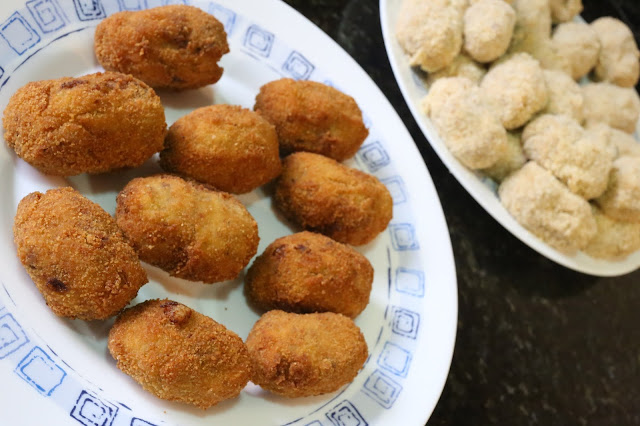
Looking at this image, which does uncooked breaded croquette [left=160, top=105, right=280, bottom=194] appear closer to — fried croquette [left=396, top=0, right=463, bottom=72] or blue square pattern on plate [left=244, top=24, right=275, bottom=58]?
blue square pattern on plate [left=244, top=24, right=275, bottom=58]

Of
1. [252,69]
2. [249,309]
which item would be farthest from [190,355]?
[252,69]

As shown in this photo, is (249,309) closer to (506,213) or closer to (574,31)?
(506,213)

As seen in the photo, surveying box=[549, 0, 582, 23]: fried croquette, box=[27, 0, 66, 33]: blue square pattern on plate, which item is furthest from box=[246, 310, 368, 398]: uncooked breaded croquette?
box=[549, 0, 582, 23]: fried croquette

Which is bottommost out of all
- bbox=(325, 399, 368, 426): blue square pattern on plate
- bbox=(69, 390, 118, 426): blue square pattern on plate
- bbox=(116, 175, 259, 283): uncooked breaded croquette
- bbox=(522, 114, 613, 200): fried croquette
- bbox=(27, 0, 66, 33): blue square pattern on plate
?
bbox=(522, 114, 613, 200): fried croquette

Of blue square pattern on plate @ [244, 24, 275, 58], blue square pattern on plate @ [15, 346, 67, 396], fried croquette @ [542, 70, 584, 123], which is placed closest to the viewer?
blue square pattern on plate @ [15, 346, 67, 396]

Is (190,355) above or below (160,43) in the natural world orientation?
below

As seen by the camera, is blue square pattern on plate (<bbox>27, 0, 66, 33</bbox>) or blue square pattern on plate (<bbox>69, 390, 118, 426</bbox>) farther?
blue square pattern on plate (<bbox>27, 0, 66, 33</bbox>)

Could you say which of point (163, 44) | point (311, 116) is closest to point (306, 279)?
point (311, 116)
